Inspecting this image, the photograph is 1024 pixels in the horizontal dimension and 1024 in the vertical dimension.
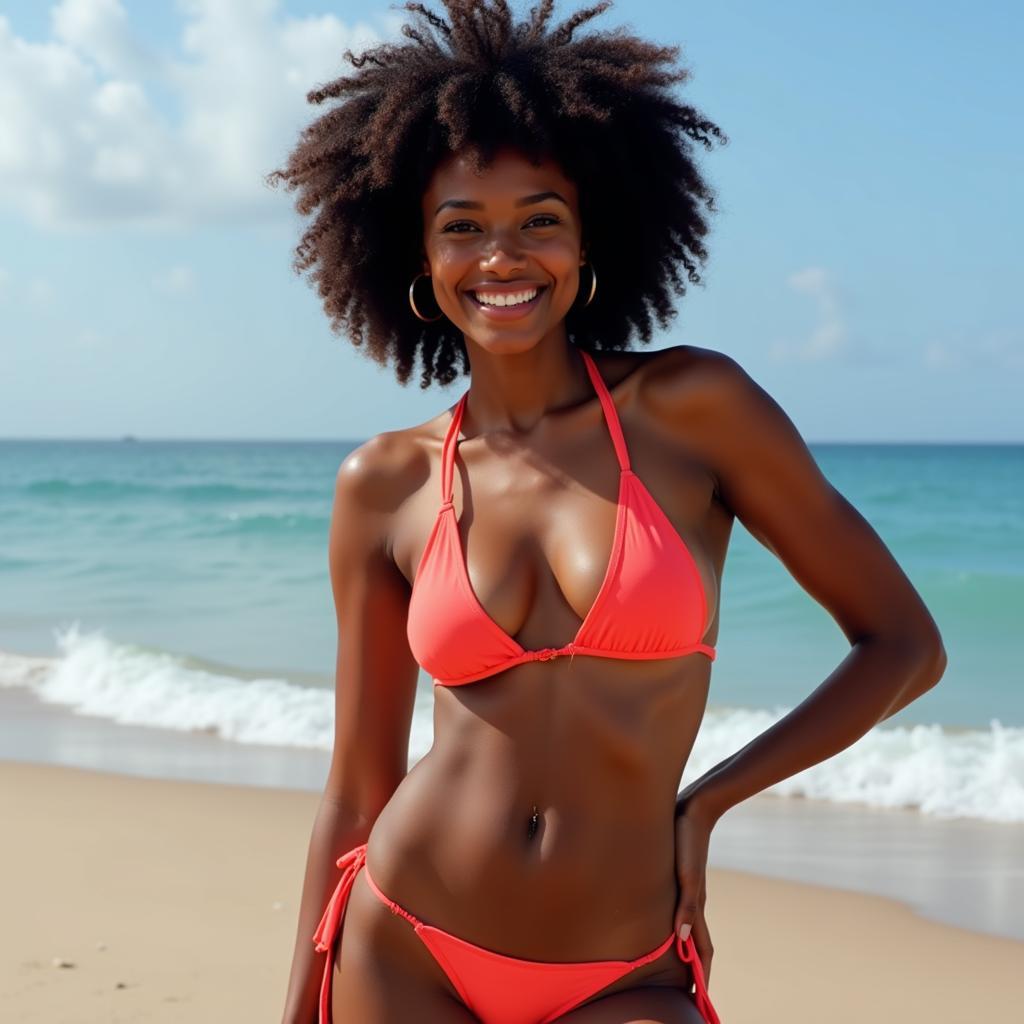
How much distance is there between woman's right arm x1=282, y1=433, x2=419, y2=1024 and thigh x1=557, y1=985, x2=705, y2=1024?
59 cm

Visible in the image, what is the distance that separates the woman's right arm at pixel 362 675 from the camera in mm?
2740

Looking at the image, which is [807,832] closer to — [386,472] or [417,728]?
[417,728]

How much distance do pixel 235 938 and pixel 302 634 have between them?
9059mm

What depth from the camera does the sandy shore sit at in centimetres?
498

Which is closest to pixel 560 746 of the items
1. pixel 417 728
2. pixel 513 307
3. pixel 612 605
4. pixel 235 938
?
pixel 612 605

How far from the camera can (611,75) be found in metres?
2.77

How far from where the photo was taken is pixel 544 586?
2.46 meters

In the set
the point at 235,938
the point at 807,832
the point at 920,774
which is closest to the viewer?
the point at 235,938

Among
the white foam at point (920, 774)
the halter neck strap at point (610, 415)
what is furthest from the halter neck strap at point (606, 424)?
the white foam at point (920, 774)

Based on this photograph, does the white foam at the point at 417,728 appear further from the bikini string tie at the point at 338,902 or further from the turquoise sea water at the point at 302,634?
the bikini string tie at the point at 338,902

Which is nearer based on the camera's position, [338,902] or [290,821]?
[338,902]

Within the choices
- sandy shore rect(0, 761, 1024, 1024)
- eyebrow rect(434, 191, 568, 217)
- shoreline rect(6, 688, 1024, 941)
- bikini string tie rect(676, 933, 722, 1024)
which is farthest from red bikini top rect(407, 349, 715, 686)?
shoreline rect(6, 688, 1024, 941)

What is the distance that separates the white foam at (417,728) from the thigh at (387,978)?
11.7 ft

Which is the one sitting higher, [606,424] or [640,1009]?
[606,424]
